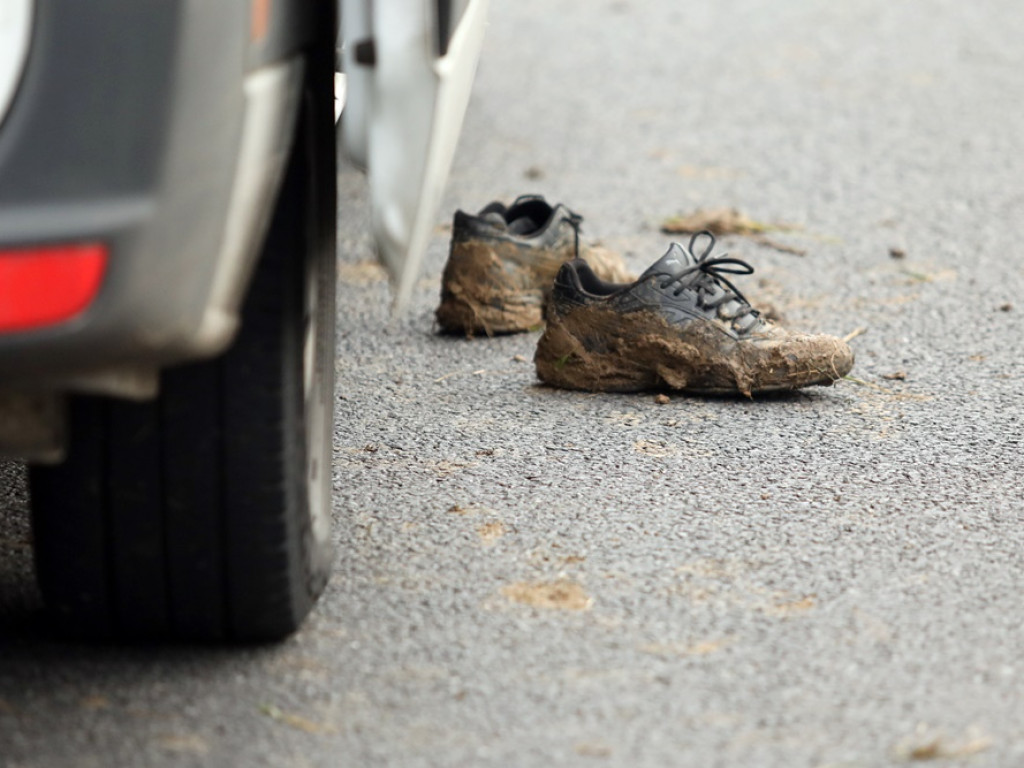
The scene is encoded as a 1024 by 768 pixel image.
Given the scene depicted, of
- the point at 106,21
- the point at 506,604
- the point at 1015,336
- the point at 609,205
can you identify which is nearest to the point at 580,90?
the point at 609,205

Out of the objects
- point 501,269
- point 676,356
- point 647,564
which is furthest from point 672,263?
point 647,564

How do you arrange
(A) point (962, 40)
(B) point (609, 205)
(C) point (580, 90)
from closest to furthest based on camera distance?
(B) point (609, 205), (C) point (580, 90), (A) point (962, 40)

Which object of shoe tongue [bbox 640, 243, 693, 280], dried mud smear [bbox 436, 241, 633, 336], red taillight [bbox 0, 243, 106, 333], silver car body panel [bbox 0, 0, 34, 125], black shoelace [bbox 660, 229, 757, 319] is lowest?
dried mud smear [bbox 436, 241, 633, 336]

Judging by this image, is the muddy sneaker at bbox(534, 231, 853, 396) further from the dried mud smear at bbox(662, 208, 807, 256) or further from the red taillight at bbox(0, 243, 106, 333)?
the red taillight at bbox(0, 243, 106, 333)

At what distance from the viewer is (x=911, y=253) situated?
4043 millimetres

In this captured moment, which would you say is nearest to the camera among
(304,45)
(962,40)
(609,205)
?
(304,45)

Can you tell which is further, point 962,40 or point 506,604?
point 962,40

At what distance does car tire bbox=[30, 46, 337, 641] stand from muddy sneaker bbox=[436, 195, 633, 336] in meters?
1.40

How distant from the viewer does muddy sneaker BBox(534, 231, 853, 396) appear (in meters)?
2.84

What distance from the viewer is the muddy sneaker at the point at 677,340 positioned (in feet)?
9.31

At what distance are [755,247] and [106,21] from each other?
3034mm

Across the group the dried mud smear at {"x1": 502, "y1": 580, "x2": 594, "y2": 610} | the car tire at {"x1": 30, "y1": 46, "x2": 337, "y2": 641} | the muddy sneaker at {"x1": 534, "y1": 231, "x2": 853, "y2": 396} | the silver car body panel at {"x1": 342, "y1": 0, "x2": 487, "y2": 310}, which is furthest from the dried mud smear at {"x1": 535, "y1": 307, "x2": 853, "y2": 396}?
the silver car body panel at {"x1": 342, "y1": 0, "x2": 487, "y2": 310}

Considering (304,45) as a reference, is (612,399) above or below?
below

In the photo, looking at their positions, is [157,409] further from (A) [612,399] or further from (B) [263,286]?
(A) [612,399]
